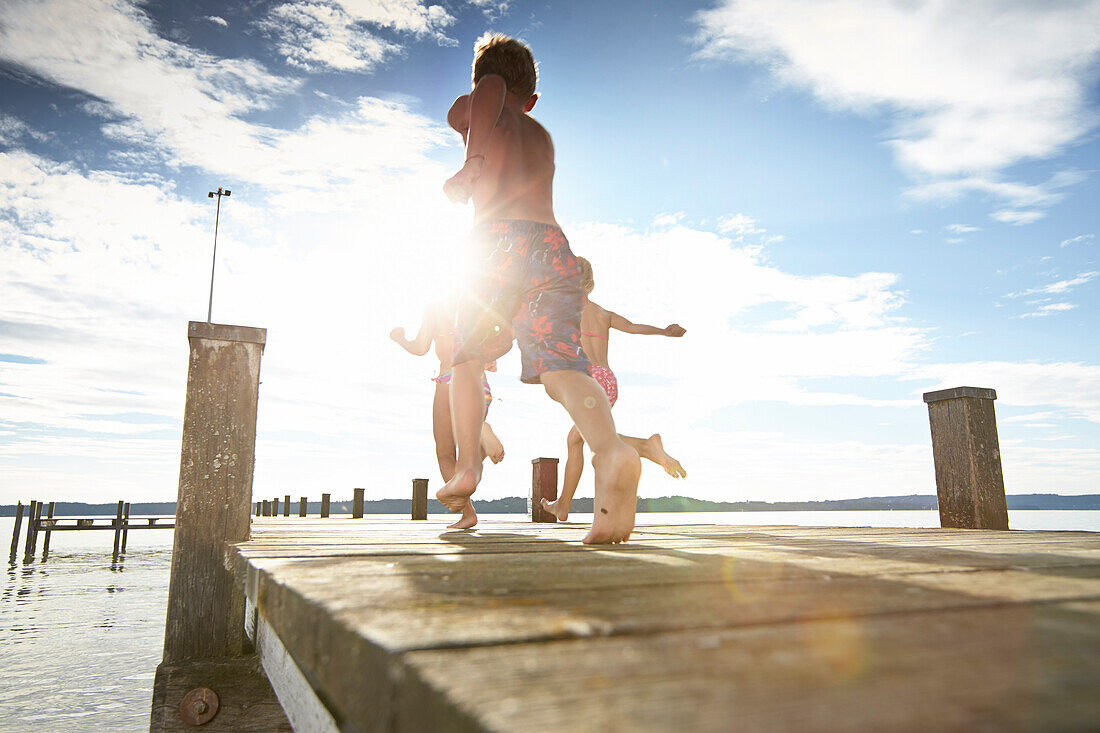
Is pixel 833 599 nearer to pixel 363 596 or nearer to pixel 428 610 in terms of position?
pixel 428 610

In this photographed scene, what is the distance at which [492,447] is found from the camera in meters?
4.70

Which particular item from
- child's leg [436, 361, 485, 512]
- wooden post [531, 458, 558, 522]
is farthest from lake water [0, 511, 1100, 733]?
child's leg [436, 361, 485, 512]

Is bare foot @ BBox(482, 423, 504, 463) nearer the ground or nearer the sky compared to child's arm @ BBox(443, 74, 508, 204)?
nearer the ground

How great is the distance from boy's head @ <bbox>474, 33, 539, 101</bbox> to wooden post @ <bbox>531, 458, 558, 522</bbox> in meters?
4.39

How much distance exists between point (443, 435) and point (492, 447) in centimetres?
37

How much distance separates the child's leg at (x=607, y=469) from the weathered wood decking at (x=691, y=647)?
2.45ft

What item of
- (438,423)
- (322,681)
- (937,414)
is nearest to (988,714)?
(322,681)

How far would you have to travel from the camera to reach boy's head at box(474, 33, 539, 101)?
10.2 ft

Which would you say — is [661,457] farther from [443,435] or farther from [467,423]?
[467,423]

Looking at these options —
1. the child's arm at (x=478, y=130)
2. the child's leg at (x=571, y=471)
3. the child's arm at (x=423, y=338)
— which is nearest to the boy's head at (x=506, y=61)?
the child's arm at (x=478, y=130)

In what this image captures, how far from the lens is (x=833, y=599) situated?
970 mm

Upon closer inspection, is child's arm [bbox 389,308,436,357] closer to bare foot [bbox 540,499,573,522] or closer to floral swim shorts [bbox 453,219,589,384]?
floral swim shorts [bbox 453,219,589,384]

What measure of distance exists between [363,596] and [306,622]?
3.3 inches

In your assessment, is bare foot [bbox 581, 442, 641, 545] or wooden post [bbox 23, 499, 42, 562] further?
wooden post [bbox 23, 499, 42, 562]
